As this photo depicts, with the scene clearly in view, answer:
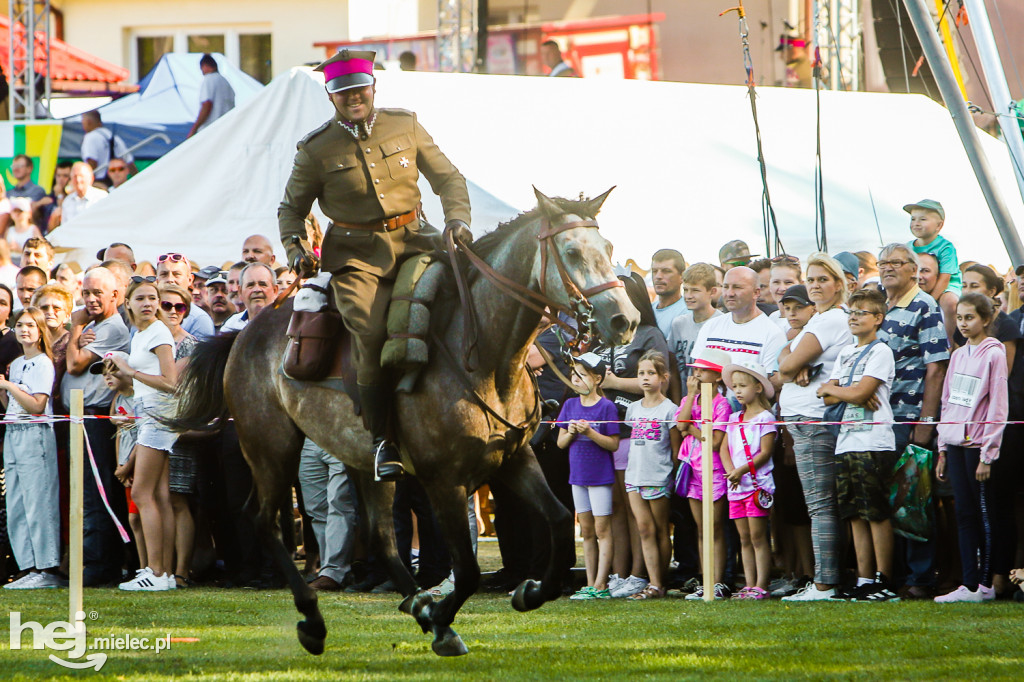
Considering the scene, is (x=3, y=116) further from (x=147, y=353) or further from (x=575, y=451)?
(x=575, y=451)

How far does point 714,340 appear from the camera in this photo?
904 centimetres

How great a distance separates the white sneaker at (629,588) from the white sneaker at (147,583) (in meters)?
3.18

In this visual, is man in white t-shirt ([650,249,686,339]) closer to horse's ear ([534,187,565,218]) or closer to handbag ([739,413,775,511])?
handbag ([739,413,775,511])

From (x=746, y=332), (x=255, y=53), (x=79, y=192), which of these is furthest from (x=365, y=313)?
(x=255, y=53)

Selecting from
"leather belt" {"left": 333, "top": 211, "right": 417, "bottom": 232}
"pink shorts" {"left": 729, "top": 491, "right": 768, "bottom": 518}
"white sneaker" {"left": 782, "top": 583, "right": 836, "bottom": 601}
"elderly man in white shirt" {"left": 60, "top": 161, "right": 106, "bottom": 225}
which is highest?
"elderly man in white shirt" {"left": 60, "top": 161, "right": 106, "bottom": 225}

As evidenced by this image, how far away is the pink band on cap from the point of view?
6.56 meters

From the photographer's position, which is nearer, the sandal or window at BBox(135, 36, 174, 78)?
the sandal

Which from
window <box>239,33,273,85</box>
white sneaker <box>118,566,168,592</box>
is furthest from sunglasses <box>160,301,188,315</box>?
window <box>239,33,273,85</box>

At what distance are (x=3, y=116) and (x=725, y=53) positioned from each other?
14.4 meters

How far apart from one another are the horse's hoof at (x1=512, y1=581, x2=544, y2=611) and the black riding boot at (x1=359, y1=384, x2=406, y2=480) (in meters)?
0.82

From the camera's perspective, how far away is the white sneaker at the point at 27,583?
9.66 m

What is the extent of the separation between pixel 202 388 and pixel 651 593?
3.24 m

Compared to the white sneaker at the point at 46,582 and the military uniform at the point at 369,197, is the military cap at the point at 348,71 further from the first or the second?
the white sneaker at the point at 46,582

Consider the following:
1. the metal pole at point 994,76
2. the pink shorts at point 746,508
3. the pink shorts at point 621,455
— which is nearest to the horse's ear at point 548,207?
the pink shorts at point 746,508
